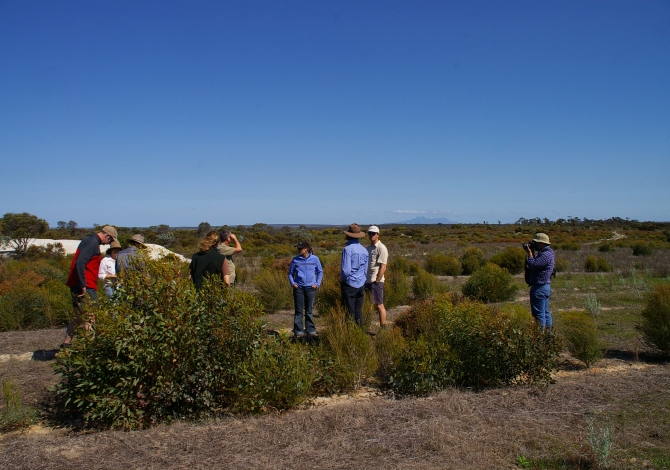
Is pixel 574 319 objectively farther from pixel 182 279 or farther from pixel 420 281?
pixel 420 281

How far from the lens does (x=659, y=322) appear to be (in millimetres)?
7039

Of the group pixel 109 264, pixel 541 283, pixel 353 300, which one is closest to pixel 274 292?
pixel 353 300

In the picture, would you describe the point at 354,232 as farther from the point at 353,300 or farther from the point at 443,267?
the point at 443,267

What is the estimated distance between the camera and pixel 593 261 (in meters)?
22.0

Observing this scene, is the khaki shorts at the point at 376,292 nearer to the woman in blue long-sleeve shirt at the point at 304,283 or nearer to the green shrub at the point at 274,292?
the woman in blue long-sleeve shirt at the point at 304,283

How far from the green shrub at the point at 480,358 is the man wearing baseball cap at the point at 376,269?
2.27 meters

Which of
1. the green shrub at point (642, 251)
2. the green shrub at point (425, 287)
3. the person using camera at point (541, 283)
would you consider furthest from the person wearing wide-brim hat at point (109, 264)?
the green shrub at point (642, 251)

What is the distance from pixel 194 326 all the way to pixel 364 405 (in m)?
1.77

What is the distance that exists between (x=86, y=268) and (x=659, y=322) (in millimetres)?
7752

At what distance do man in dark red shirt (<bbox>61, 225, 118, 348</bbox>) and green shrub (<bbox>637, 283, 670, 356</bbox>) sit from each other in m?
7.47

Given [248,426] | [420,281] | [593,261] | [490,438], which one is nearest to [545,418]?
[490,438]

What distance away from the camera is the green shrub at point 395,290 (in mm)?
11562

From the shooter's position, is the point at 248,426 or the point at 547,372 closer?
the point at 248,426

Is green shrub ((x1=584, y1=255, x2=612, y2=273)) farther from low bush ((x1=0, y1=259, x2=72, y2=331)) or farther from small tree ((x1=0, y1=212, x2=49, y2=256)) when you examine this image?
small tree ((x1=0, y1=212, x2=49, y2=256))
